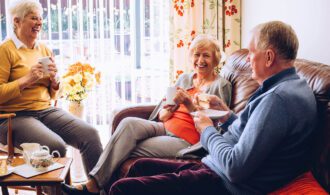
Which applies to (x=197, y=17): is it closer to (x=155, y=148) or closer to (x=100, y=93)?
(x=100, y=93)

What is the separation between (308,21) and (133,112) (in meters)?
1.25

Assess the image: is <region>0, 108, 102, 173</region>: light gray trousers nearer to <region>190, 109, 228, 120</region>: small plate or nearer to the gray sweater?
<region>190, 109, 228, 120</region>: small plate

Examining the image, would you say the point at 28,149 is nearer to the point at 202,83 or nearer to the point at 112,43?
the point at 202,83

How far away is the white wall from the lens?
7.39ft

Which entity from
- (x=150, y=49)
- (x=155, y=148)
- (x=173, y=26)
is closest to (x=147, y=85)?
(x=150, y=49)

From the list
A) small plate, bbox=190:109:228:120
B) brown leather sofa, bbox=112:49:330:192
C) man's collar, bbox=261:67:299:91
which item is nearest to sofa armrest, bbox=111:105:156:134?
brown leather sofa, bbox=112:49:330:192

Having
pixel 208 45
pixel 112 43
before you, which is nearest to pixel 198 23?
pixel 112 43

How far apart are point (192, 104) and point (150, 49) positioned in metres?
1.61

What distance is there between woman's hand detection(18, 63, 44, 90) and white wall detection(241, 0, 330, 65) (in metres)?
1.62

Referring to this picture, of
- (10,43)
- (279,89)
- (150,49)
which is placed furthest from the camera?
(150,49)

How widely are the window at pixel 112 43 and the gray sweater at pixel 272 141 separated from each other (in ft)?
7.23

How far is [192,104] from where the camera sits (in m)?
2.29

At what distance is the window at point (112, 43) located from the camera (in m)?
3.59

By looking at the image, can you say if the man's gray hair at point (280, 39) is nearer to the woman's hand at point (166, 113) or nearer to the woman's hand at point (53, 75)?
the woman's hand at point (166, 113)
